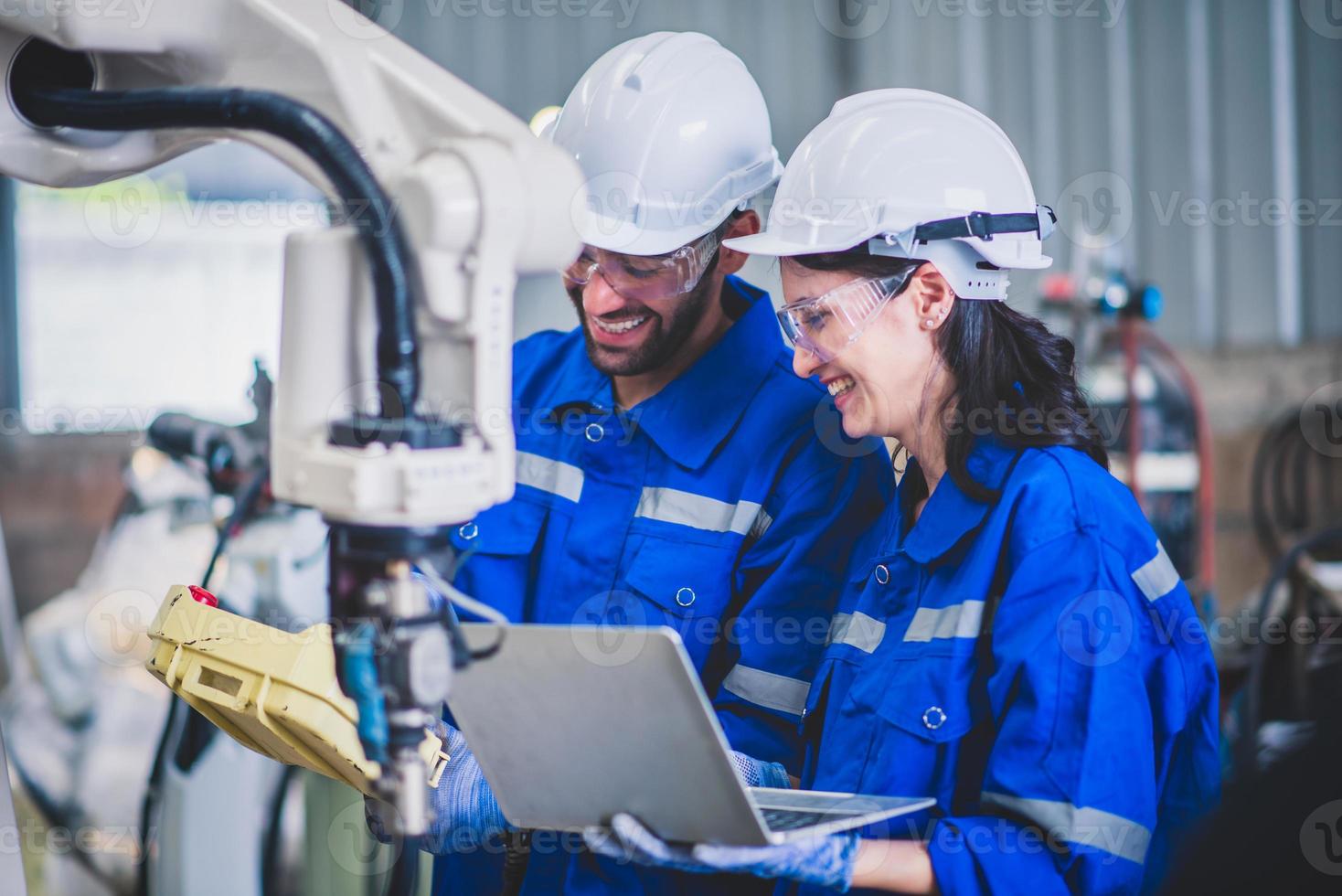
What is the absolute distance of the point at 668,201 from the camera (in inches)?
69.3

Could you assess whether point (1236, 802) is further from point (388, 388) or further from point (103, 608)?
point (103, 608)

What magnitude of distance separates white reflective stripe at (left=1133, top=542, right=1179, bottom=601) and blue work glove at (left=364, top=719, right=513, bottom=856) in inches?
32.2

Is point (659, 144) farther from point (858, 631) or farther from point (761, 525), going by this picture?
point (858, 631)

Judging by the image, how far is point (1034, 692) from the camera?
1.28 meters

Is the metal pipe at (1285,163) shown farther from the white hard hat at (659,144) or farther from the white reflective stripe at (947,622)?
the white reflective stripe at (947,622)

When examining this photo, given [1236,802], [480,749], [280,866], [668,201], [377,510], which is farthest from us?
[280,866]

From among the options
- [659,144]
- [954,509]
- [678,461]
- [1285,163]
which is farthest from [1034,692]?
[1285,163]

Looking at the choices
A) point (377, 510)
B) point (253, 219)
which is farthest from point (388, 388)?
point (253, 219)

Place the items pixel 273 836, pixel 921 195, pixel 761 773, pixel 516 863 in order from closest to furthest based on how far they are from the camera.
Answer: pixel 921 195 < pixel 761 773 < pixel 516 863 < pixel 273 836

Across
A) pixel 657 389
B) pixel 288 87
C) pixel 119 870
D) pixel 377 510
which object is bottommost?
pixel 119 870

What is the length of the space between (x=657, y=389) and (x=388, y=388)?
0.92m

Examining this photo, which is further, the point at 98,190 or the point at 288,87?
the point at 98,190

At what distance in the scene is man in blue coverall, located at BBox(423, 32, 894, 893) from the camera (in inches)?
65.4

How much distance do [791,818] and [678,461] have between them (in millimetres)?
597
